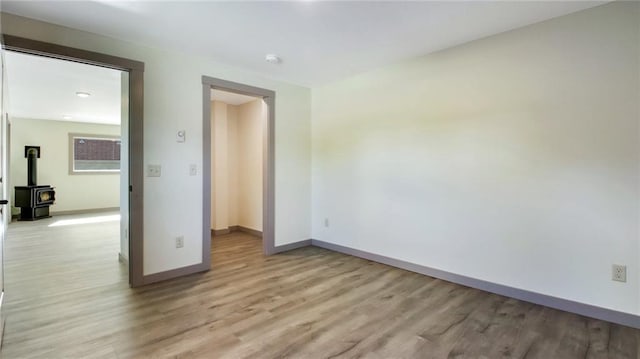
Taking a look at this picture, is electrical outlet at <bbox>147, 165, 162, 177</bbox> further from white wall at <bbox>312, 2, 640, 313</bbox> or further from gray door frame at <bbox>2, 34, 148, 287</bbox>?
white wall at <bbox>312, 2, 640, 313</bbox>

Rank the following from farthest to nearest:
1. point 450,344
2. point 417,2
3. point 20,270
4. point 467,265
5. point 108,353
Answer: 1. point 20,270
2. point 467,265
3. point 417,2
4. point 450,344
5. point 108,353

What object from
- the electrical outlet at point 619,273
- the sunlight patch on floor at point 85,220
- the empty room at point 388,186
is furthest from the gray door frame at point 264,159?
the sunlight patch on floor at point 85,220

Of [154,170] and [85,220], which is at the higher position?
[154,170]

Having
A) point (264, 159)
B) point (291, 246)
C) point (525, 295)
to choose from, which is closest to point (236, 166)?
point (264, 159)

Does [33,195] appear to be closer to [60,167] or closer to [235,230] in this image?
[60,167]

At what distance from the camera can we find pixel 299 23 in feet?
8.32

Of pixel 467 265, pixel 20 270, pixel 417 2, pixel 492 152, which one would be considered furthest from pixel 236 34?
pixel 20 270

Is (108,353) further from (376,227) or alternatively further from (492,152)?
(492,152)

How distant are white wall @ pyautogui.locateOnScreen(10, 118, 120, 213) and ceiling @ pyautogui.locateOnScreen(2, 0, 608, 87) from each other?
22.2 ft

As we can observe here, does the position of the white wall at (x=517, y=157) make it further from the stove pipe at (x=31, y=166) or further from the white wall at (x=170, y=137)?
the stove pipe at (x=31, y=166)

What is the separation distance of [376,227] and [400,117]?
135 centimetres

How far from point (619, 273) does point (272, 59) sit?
354 centimetres

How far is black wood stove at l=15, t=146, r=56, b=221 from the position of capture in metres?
6.75

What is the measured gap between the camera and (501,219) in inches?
110
